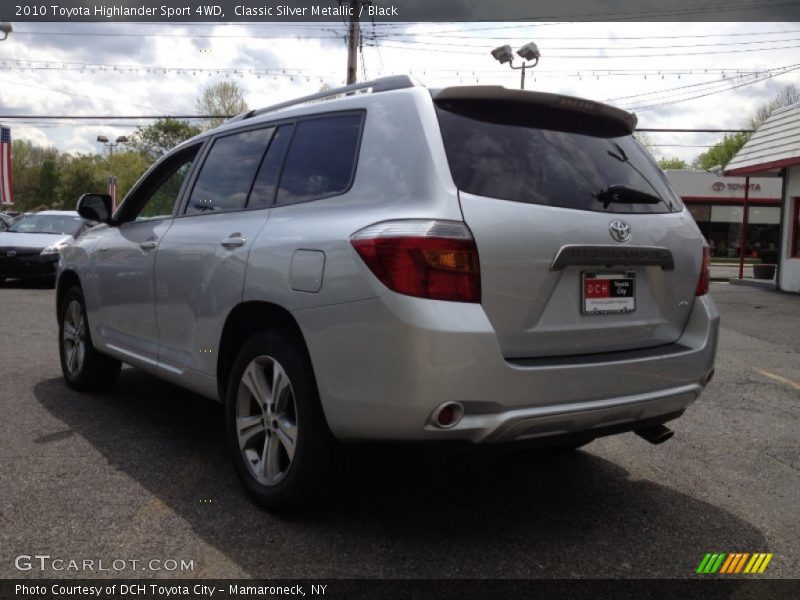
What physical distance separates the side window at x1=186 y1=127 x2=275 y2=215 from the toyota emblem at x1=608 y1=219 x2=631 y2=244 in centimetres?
183

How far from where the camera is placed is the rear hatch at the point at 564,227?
2.97m

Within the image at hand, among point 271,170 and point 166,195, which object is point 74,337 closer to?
point 166,195

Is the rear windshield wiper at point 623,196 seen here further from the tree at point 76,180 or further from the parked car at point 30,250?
the tree at point 76,180

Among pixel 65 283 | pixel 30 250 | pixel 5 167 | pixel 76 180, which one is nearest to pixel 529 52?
pixel 30 250

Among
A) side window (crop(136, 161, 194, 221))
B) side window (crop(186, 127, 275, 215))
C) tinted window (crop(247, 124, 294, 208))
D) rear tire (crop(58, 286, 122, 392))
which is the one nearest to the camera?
tinted window (crop(247, 124, 294, 208))

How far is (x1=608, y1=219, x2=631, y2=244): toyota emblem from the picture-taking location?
3201mm

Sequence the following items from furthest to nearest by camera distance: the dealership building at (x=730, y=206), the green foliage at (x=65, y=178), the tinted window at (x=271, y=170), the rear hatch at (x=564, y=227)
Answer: the green foliage at (x=65, y=178) < the dealership building at (x=730, y=206) < the tinted window at (x=271, y=170) < the rear hatch at (x=564, y=227)

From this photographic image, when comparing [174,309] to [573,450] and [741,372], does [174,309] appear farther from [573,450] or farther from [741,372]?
[741,372]

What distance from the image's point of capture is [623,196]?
133 inches

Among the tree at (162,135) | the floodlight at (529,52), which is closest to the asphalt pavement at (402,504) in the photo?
the floodlight at (529,52)

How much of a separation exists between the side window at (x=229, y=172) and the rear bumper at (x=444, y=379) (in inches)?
47.3

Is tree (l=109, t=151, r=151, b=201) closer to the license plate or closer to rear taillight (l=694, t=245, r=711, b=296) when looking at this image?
rear taillight (l=694, t=245, r=711, b=296)

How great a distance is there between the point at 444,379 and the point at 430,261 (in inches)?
17.0

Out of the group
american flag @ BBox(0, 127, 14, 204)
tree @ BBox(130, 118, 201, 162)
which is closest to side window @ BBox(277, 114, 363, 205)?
american flag @ BBox(0, 127, 14, 204)
